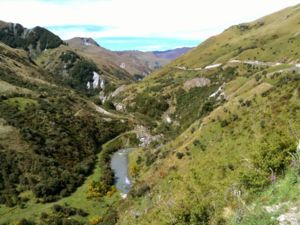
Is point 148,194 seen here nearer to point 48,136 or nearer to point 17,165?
point 17,165

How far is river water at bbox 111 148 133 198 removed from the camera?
5023 inches

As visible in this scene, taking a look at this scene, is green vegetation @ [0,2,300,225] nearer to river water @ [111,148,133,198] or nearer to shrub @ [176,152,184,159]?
shrub @ [176,152,184,159]

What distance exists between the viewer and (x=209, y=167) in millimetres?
74812

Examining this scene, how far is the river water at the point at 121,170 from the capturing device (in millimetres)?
127588

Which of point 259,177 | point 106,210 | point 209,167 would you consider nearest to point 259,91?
point 209,167

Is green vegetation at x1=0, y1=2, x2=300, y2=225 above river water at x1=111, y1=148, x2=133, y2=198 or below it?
above

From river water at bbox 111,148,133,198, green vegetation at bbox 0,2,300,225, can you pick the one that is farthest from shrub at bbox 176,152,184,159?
river water at bbox 111,148,133,198

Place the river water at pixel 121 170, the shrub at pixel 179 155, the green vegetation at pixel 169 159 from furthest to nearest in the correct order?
the river water at pixel 121 170
the shrub at pixel 179 155
the green vegetation at pixel 169 159

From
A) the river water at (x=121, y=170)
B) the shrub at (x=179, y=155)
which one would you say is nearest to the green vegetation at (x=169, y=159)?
the shrub at (x=179, y=155)

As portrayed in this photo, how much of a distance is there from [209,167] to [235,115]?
57.7 feet

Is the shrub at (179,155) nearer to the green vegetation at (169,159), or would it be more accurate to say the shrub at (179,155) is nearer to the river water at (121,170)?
the green vegetation at (169,159)

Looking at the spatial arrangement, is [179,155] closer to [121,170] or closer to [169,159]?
[169,159]

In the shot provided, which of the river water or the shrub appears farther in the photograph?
the river water

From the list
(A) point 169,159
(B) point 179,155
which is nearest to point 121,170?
(A) point 169,159
